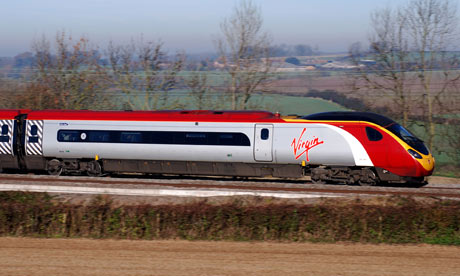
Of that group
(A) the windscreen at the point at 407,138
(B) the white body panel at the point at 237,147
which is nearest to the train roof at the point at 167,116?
(B) the white body panel at the point at 237,147

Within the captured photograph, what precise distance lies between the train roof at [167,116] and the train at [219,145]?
0.05m

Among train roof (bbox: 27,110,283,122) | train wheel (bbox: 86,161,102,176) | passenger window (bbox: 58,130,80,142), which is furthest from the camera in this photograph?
train wheel (bbox: 86,161,102,176)

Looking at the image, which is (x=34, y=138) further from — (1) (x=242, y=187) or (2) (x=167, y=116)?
(1) (x=242, y=187)

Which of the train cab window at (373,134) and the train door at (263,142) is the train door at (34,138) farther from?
the train cab window at (373,134)

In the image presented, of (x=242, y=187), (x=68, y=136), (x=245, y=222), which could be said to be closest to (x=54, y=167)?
(x=68, y=136)

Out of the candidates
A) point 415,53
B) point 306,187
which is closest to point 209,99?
point 415,53

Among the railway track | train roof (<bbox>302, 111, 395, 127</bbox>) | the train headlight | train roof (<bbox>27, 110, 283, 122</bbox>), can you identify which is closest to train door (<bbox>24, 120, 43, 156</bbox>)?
train roof (<bbox>27, 110, 283, 122</bbox>)

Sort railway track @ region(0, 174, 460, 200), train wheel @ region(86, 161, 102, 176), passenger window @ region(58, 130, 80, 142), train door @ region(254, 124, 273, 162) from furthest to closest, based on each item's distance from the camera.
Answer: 1. train wheel @ region(86, 161, 102, 176)
2. passenger window @ region(58, 130, 80, 142)
3. train door @ region(254, 124, 273, 162)
4. railway track @ region(0, 174, 460, 200)

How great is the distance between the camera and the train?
74.4ft

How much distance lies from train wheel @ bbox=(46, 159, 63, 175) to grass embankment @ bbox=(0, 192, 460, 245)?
9910 millimetres

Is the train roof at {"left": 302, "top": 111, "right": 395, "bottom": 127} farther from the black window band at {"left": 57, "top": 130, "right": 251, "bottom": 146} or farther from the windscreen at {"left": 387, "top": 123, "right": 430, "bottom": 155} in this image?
the black window band at {"left": 57, "top": 130, "right": 251, "bottom": 146}

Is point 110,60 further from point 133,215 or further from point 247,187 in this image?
point 133,215

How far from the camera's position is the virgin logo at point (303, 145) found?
911 inches

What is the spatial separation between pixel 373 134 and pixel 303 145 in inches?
114
